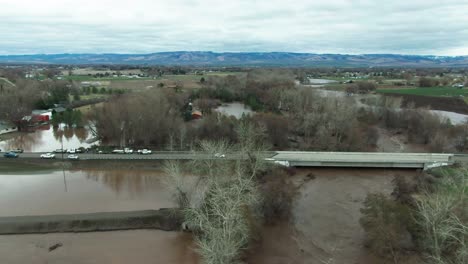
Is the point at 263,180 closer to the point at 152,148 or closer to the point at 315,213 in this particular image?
the point at 315,213

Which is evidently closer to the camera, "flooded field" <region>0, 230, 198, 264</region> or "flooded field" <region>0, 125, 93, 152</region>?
"flooded field" <region>0, 230, 198, 264</region>

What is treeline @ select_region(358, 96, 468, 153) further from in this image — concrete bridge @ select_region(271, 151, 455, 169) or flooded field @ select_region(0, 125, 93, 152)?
flooded field @ select_region(0, 125, 93, 152)

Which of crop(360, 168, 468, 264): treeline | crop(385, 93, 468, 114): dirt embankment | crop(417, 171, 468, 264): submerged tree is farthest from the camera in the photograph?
crop(385, 93, 468, 114): dirt embankment

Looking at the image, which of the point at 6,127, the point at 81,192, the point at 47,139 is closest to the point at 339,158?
the point at 81,192

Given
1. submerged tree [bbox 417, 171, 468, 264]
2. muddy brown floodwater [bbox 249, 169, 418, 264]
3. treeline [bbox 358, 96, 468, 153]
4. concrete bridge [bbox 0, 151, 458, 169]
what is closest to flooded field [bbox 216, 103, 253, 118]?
treeline [bbox 358, 96, 468, 153]

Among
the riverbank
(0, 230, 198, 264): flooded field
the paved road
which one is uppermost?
the paved road

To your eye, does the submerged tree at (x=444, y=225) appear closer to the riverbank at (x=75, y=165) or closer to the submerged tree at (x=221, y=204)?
the submerged tree at (x=221, y=204)

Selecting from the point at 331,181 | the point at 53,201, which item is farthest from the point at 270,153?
the point at 53,201
